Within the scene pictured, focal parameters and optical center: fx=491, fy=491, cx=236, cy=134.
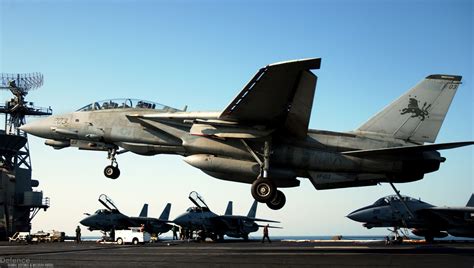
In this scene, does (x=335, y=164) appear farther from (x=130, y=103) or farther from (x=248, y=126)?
(x=130, y=103)

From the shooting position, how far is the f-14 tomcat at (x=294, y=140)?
1900cm

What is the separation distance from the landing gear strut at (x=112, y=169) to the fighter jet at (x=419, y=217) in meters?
19.5

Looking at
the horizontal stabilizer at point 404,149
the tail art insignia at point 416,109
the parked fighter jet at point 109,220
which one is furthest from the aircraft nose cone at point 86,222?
the tail art insignia at point 416,109

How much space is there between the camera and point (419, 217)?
34594 millimetres

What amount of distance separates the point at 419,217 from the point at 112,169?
22607 millimetres

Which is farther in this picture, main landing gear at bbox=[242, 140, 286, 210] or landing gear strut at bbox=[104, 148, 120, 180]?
landing gear strut at bbox=[104, 148, 120, 180]

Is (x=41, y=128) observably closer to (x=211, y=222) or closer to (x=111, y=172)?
(x=111, y=172)

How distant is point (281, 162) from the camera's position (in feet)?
66.4

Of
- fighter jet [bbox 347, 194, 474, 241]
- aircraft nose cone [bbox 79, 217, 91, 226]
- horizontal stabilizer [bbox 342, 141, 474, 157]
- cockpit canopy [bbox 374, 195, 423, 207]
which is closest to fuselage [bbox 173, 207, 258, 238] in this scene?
aircraft nose cone [bbox 79, 217, 91, 226]

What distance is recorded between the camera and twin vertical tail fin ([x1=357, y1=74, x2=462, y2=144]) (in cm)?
1947

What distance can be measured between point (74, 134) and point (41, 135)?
1855 millimetres

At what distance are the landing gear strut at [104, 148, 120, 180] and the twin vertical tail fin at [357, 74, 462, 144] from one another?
1190 centimetres

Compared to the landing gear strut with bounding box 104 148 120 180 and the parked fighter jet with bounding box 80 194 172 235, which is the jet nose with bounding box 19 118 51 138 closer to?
the landing gear strut with bounding box 104 148 120 180

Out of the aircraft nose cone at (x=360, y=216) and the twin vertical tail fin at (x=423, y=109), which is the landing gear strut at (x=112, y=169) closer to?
the twin vertical tail fin at (x=423, y=109)
